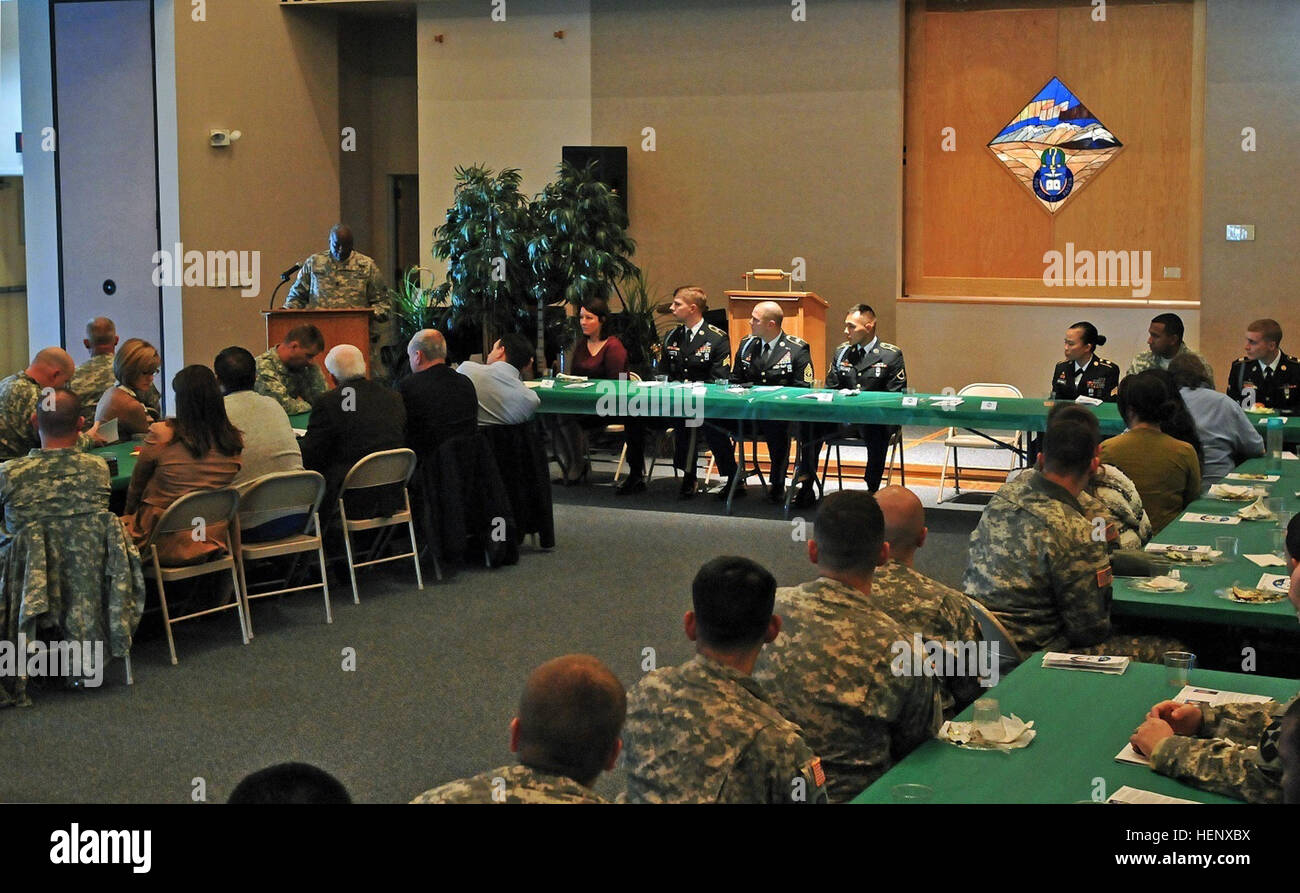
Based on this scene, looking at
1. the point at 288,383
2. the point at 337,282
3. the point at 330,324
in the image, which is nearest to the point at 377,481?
the point at 288,383

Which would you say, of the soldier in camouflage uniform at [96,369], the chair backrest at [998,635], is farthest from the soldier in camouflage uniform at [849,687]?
the soldier in camouflage uniform at [96,369]

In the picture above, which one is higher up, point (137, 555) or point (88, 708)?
point (137, 555)

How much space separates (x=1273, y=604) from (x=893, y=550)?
1.23 m

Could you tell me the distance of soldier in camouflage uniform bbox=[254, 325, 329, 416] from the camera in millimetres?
7742

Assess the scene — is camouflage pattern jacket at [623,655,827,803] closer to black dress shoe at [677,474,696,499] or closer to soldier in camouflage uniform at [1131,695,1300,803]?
soldier in camouflage uniform at [1131,695,1300,803]

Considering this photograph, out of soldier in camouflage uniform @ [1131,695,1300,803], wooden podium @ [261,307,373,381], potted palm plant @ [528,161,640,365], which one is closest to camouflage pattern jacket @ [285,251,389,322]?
wooden podium @ [261,307,373,381]

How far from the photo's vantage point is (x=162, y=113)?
11.6 meters

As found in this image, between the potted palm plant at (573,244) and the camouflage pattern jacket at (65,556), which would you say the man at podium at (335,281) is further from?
the camouflage pattern jacket at (65,556)

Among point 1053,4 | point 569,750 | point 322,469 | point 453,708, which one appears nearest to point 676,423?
point 322,469

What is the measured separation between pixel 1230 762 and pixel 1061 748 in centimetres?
36

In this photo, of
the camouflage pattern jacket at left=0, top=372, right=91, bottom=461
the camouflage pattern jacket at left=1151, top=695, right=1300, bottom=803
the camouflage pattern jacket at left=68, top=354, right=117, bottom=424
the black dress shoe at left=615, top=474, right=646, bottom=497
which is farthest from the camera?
the black dress shoe at left=615, top=474, right=646, bottom=497

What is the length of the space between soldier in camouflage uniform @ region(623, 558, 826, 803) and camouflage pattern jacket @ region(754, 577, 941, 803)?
0.36 metres
